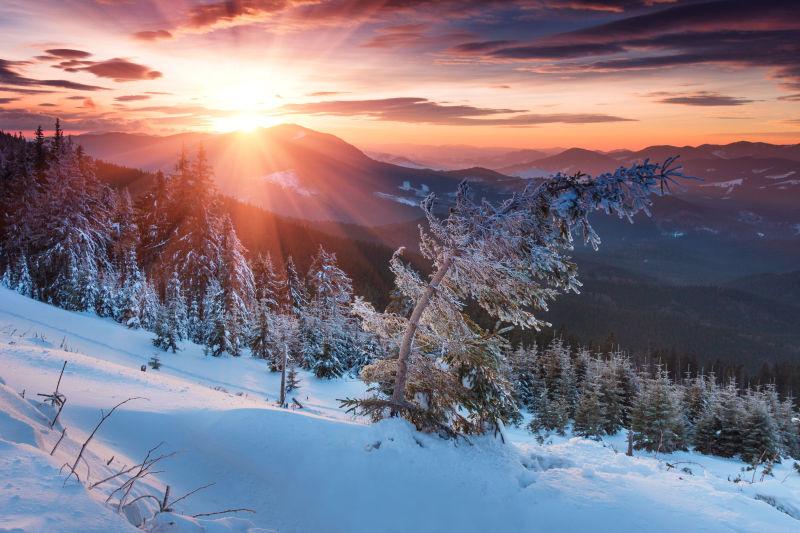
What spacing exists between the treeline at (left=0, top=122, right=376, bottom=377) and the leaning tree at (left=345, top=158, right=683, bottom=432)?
21892 mm

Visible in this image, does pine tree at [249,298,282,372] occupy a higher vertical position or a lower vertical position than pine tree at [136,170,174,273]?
lower

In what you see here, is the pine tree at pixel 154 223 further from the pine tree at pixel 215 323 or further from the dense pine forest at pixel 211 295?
the pine tree at pixel 215 323

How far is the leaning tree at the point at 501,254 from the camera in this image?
6.24 meters

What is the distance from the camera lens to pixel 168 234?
35.2 m

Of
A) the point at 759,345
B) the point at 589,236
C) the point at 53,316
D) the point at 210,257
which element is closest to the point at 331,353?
the point at 210,257

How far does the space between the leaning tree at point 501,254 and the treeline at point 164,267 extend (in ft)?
71.8

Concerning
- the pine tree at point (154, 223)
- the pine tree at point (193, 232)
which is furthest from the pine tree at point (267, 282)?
the pine tree at point (154, 223)

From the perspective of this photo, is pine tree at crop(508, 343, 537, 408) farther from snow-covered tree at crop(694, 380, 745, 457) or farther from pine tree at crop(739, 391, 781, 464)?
pine tree at crop(739, 391, 781, 464)

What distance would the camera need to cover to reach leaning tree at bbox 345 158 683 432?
624 cm

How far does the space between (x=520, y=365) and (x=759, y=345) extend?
19955 centimetres

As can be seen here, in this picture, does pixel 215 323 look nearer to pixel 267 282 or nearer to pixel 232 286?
pixel 232 286

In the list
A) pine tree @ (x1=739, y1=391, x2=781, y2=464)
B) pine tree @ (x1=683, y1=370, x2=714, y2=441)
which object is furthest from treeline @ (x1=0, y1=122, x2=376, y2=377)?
pine tree @ (x1=739, y1=391, x2=781, y2=464)

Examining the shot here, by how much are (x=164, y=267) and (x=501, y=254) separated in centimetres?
3455

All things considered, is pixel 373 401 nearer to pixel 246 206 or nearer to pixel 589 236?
pixel 589 236
